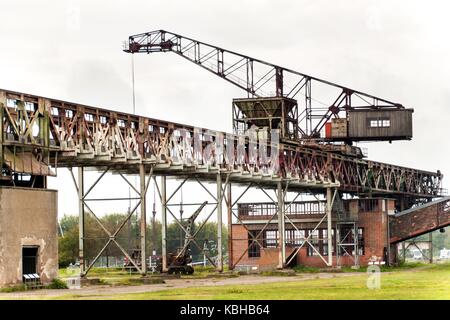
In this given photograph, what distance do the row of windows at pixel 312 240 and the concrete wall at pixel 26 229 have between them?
147 ft

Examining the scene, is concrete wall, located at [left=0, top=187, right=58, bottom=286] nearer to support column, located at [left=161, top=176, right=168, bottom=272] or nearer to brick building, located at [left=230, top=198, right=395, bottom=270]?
support column, located at [left=161, top=176, right=168, bottom=272]

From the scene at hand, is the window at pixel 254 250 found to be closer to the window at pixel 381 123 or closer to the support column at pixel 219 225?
the window at pixel 381 123

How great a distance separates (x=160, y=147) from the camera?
75.4 metres

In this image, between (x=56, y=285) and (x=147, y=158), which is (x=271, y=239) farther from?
(x=56, y=285)

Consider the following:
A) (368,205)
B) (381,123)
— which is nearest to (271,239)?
(368,205)

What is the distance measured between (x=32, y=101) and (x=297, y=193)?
50037 millimetres

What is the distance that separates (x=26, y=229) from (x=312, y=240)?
49642 mm

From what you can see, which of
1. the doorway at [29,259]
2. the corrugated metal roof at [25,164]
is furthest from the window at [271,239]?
the doorway at [29,259]

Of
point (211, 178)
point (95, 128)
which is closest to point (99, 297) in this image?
point (95, 128)

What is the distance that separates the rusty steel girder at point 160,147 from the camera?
62.8 m

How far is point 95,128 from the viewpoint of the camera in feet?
224

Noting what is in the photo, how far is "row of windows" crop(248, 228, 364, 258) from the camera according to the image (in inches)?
4151
